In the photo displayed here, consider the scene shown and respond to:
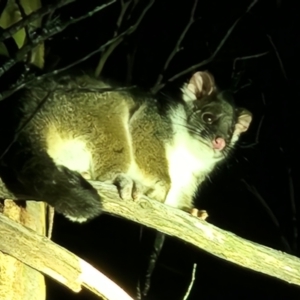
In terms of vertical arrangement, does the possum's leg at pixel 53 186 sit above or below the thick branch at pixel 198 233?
below

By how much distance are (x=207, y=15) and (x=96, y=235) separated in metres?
2.15

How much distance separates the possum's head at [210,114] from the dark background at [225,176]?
1239 mm

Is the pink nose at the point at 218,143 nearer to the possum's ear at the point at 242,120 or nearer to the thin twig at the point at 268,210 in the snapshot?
the possum's ear at the point at 242,120

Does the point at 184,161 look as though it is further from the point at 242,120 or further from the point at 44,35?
the point at 44,35

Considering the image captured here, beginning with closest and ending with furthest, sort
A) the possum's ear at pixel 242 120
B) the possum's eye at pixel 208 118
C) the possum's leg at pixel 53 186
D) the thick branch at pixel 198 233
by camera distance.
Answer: the possum's leg at pixel 53 186 → the thick branch at pixel 198 233 → the possum's eye at pixel 208 118 → the possum's ear at pixel 242 120

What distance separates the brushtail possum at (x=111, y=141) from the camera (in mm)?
3836

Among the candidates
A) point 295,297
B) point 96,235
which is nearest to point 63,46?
point 96,235

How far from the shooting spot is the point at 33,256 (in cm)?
363

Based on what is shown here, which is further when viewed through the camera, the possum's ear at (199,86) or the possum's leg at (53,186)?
the possum's ear at (199,86)

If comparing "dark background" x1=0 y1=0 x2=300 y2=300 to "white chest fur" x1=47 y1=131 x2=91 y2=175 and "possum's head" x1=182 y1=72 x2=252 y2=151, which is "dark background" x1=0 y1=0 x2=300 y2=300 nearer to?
"possum's head" x1=182 y1=72 x2=252 y2=151

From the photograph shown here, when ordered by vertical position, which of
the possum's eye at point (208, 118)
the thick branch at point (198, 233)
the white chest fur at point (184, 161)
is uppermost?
the possum's eye at point (208, 118)

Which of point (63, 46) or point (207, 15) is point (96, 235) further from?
point (207, 15)

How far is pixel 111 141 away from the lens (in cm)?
444

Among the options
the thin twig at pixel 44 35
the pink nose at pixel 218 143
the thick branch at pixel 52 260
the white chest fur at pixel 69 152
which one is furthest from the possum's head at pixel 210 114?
the thick branch at pixel 52 260
